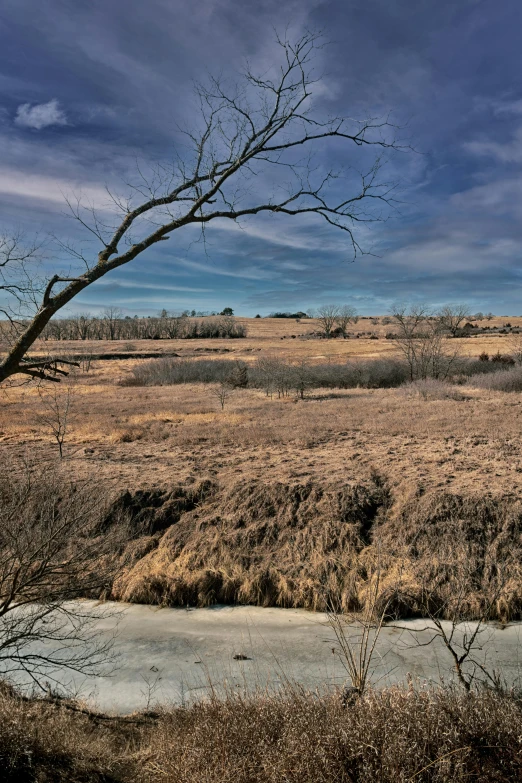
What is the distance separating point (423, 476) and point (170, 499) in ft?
21.7

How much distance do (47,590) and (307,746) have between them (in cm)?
511

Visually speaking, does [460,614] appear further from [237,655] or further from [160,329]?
[160,329]

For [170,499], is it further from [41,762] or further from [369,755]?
[369,755]

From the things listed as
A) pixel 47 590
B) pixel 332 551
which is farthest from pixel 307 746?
pixel 332 551


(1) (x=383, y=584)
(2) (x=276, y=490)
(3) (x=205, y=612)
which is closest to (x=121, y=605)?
(3) (x=205, y=612)

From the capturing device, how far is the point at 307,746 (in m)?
4.18

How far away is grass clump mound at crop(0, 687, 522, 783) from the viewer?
4016 millimetres

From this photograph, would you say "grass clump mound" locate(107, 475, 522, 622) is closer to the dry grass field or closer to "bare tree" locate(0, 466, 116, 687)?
the dry grass field

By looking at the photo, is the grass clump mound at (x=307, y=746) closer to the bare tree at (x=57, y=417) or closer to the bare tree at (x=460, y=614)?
the bare tree at (x=460, y=614)

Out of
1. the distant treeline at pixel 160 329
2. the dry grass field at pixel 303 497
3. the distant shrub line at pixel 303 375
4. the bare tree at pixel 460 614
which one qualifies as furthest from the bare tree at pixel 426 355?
the distant treeline at pixel 160 329

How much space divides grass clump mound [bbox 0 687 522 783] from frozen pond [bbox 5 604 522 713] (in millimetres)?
2086

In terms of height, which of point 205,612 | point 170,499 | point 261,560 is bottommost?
point 205,612

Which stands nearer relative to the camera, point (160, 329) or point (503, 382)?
point (503, 382)

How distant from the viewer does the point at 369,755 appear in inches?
160
